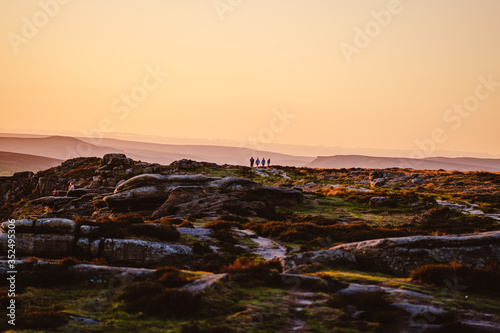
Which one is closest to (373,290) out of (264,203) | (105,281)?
(105,281)

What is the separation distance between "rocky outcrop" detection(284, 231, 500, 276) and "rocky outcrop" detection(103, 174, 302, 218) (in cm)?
2169

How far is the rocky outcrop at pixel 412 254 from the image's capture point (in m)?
19.7

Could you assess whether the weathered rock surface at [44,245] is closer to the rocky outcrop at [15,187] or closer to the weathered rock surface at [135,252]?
the weathered rock surface at [135,252]

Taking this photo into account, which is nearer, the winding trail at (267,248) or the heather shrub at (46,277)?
the heather shrub at (46,277)

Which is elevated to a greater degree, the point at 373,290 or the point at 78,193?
the point at 373,290

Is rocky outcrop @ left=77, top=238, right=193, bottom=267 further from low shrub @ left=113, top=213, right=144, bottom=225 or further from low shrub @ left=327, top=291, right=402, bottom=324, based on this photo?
low shrub @ left=327, top=291, right=402, bottom=324

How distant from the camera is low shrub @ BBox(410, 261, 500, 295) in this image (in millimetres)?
15633

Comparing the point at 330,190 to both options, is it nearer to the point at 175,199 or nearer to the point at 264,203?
the point at 264,203

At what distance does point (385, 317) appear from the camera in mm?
12289

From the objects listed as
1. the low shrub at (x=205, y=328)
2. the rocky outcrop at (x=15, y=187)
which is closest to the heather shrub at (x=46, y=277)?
the low shrub at (x=205, y=328)

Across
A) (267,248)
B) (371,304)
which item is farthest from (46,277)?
(267,248)

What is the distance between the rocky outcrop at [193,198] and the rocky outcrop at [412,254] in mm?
21685

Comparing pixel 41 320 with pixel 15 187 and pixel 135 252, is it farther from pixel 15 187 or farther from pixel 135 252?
pixel 15 187

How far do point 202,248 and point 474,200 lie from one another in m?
45.4
